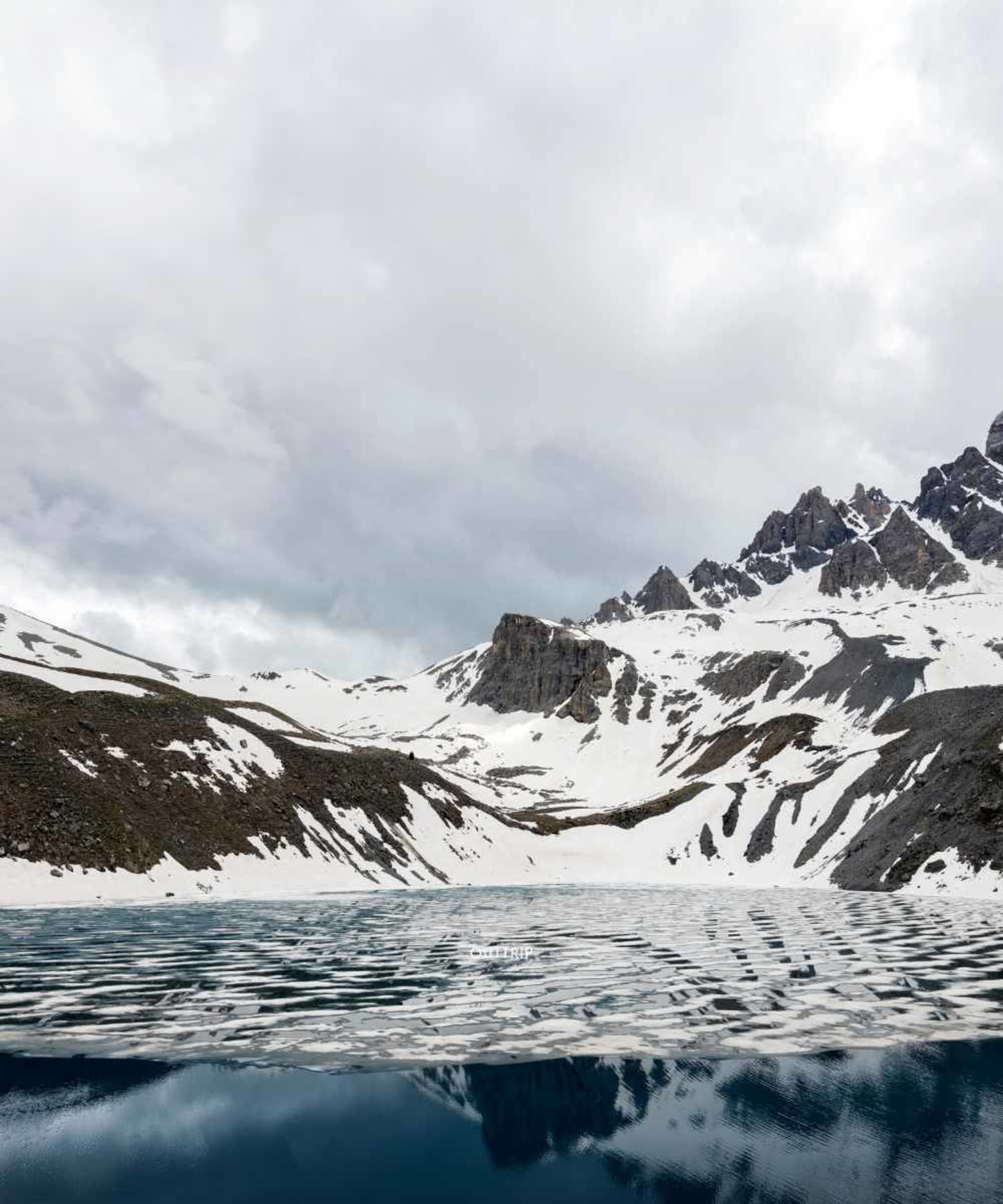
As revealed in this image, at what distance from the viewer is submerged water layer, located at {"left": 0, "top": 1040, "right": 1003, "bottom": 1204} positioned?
29.7 ft

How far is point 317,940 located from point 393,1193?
25.8 m

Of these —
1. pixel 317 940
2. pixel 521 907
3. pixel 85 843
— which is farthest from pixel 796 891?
pixel 85 843

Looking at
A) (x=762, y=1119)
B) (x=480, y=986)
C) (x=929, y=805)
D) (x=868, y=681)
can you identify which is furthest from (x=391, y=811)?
(x=868, y=681)

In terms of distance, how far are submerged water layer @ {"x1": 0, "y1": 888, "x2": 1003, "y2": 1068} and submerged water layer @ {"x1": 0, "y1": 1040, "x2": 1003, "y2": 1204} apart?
52.9 inches

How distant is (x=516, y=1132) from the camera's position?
10.8 m

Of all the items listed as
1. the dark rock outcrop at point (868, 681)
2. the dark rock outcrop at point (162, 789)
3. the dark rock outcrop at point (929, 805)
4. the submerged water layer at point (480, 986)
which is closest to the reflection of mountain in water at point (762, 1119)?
the submerged water layer at point (480, 986)

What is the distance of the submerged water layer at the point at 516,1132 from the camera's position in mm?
9055

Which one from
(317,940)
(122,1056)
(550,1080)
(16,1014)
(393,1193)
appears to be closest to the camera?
(393,1193)

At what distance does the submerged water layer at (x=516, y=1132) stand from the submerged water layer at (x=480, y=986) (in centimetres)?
134

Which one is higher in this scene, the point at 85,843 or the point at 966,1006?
the point at 85,843

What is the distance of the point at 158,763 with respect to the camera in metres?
75.9

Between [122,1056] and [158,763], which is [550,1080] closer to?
[122,1056]

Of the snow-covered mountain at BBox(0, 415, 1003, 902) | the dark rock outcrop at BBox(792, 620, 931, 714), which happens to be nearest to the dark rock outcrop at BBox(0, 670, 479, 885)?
the snow-covered mountain at BBox(0, 415, 1003, 902)

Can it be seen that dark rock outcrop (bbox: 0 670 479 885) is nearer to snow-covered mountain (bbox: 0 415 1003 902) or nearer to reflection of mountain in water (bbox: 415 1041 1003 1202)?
snow-covered mountain (bbox: 0 415 1003 902)
